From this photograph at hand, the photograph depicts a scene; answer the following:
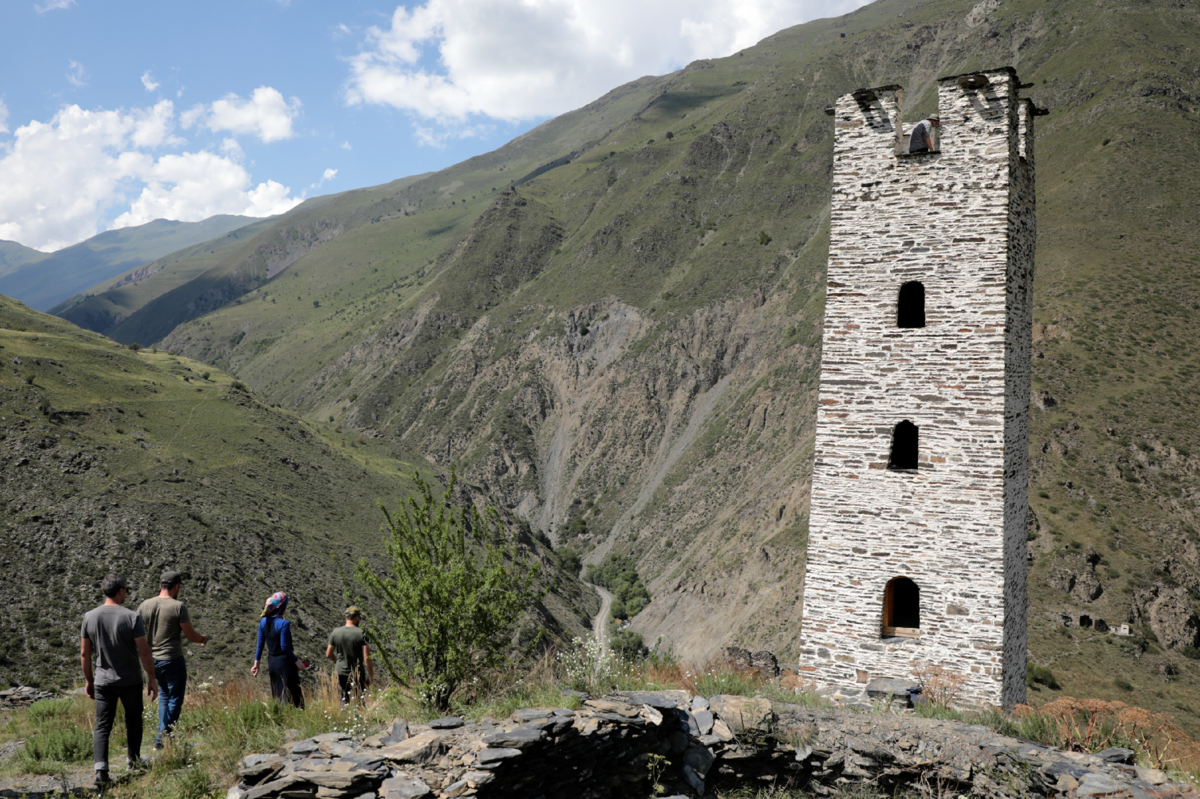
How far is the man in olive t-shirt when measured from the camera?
→ 7.15 meters

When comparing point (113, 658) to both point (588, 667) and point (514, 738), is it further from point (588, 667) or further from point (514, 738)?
point (588, 667)

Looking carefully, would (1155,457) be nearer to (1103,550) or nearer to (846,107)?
(1103,550)

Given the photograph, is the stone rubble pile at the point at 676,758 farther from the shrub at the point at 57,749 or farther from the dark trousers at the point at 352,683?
the shrub at the point at 57,749

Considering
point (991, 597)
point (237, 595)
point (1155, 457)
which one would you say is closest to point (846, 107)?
point (991, 597)

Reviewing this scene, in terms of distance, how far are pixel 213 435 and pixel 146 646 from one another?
31.6 m

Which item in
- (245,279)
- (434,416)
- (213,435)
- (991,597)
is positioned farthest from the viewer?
(245,279)

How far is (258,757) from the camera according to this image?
20.0 ft

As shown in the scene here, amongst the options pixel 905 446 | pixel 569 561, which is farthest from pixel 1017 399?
pixel 569 561

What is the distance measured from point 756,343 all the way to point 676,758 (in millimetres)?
59693

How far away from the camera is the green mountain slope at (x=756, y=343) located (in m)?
29.5

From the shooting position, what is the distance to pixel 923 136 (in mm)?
11414

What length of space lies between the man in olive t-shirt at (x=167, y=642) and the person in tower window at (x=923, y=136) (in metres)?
11.1

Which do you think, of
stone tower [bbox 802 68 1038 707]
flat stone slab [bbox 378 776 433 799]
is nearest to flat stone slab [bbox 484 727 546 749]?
flat stone slab [bbox 378 776 433 799]

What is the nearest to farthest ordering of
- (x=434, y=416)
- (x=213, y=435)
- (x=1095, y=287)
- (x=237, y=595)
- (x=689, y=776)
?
1. (x=689, y=776)
2. (x=237, y=595)
3. (x=213, y=435)
4. (x=1095, y=287)
5. (x=434, y=416)
